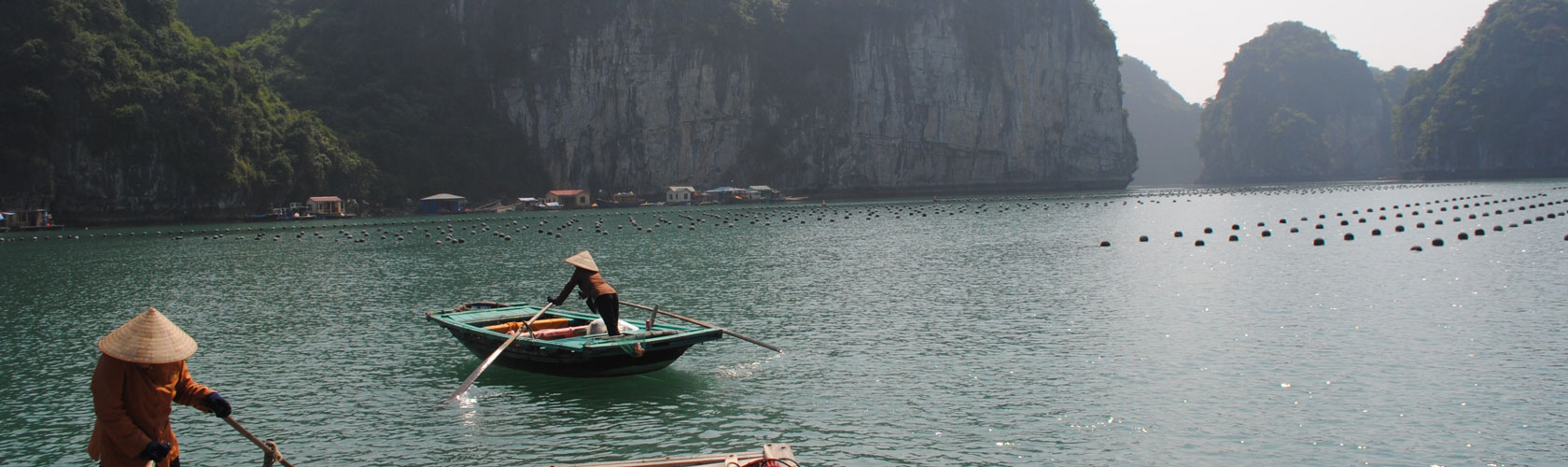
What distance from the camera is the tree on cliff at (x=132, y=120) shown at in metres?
80.2

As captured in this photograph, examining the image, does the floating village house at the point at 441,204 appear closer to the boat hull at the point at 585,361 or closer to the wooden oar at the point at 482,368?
the wooden oar at the point at 482,368

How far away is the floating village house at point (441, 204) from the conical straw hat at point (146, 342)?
340ft

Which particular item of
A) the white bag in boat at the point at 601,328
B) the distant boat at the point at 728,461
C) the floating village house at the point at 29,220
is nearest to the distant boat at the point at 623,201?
the floating village house at the point at 29,220

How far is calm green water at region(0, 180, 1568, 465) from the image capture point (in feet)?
47.1

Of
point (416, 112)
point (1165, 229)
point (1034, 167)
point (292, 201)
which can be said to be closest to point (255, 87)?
point (292, 201)

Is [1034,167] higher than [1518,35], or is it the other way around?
[1518,35]

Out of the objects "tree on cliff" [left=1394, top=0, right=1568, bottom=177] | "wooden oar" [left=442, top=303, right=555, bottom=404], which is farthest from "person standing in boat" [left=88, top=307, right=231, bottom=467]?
"tree on cliff" [left=1394, top=0, right=1568, bottom=177]

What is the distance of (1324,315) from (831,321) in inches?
416

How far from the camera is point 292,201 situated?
99312mm

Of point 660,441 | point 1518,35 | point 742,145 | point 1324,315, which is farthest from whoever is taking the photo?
point 1518,35

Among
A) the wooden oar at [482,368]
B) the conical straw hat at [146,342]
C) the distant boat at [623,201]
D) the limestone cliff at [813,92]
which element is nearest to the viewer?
the conical straw hat at [146,342]

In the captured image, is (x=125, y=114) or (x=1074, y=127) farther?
(x=1074, y=127)

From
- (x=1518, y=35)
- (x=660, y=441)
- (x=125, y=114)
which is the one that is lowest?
(x=660, y=441)

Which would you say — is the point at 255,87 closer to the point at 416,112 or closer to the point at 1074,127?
the point at 416,112
